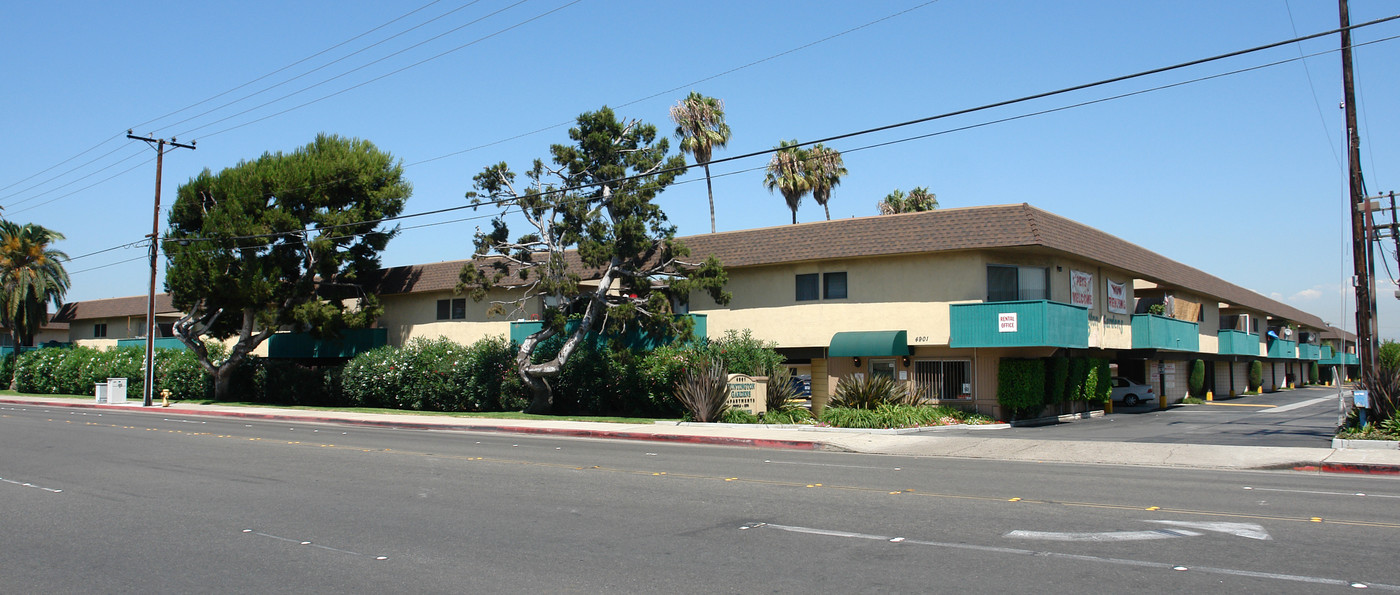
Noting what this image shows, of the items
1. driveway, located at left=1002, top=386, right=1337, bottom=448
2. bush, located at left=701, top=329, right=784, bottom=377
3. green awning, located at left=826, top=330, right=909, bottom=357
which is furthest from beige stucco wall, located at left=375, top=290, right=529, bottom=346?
driveway, located at left=1002, top=386, right=1337, bottom=448

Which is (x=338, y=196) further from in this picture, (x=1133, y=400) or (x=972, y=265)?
(x=1133, y=400)

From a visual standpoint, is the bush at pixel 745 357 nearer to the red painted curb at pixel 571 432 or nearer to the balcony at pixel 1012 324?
the red painted curb at pixel 571 432

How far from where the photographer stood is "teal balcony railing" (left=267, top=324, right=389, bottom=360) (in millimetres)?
39969

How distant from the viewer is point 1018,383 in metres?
26.9

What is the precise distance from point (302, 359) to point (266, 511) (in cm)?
3519

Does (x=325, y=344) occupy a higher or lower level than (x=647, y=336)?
lower

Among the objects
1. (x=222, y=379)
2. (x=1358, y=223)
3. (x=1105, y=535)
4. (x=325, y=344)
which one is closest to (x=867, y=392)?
(x=1358, y=223)

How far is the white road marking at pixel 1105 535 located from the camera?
864 cm

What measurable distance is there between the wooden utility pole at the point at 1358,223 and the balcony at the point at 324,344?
32799 mm

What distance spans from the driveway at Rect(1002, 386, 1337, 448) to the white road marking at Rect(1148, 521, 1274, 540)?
36.6 ft

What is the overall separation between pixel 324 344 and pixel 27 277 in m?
21.4

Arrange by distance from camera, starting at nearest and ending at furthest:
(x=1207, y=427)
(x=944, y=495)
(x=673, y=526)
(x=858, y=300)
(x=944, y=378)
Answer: (x=673, y=526), (x=944, y=495), (x=1207, y=427), (x=944, y=378), (x=858, y=300)

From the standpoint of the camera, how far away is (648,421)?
26812mm

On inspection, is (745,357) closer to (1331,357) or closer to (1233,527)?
(1233,527)
